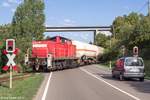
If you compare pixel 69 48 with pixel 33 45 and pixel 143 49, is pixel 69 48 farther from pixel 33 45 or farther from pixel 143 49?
pixel 143 49

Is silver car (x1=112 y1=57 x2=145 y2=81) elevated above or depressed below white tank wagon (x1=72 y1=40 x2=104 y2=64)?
below

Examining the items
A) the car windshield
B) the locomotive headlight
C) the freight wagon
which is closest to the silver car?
the car windshield

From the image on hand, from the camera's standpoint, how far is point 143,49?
220ft

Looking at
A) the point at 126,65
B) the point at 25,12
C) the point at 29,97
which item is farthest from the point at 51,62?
the point at 25,12

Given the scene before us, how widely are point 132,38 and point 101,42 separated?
67068 mm

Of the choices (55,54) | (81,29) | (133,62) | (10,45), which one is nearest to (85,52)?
(55,54)

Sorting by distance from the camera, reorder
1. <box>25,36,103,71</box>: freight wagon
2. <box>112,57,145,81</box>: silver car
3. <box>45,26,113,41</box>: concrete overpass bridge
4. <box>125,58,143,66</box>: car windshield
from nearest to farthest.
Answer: <box>112,57,145,81</box>: silver car, <box>125,58,143,66</box>: car windshield, <box>25,36,103,71</box>: freight wagon, <box>45,26,113,41</box>: concrete overpass bridge

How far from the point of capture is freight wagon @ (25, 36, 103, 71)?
46844mm

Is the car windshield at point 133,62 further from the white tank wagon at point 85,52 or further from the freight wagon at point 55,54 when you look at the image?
the white tank wagon at point 85,52

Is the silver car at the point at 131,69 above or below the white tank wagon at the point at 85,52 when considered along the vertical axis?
below

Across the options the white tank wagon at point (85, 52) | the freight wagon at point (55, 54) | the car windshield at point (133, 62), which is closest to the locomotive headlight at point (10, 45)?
the car windshield at point (133, 62)

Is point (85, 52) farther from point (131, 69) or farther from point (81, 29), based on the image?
point (81, 29)

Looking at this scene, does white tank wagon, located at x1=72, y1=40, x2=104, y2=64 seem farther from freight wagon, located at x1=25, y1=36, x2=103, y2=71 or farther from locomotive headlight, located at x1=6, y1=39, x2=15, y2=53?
locomotive headlight, located at x1=6, y1=39, x2=15, y2=53

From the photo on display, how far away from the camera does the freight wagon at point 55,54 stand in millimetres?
46844
